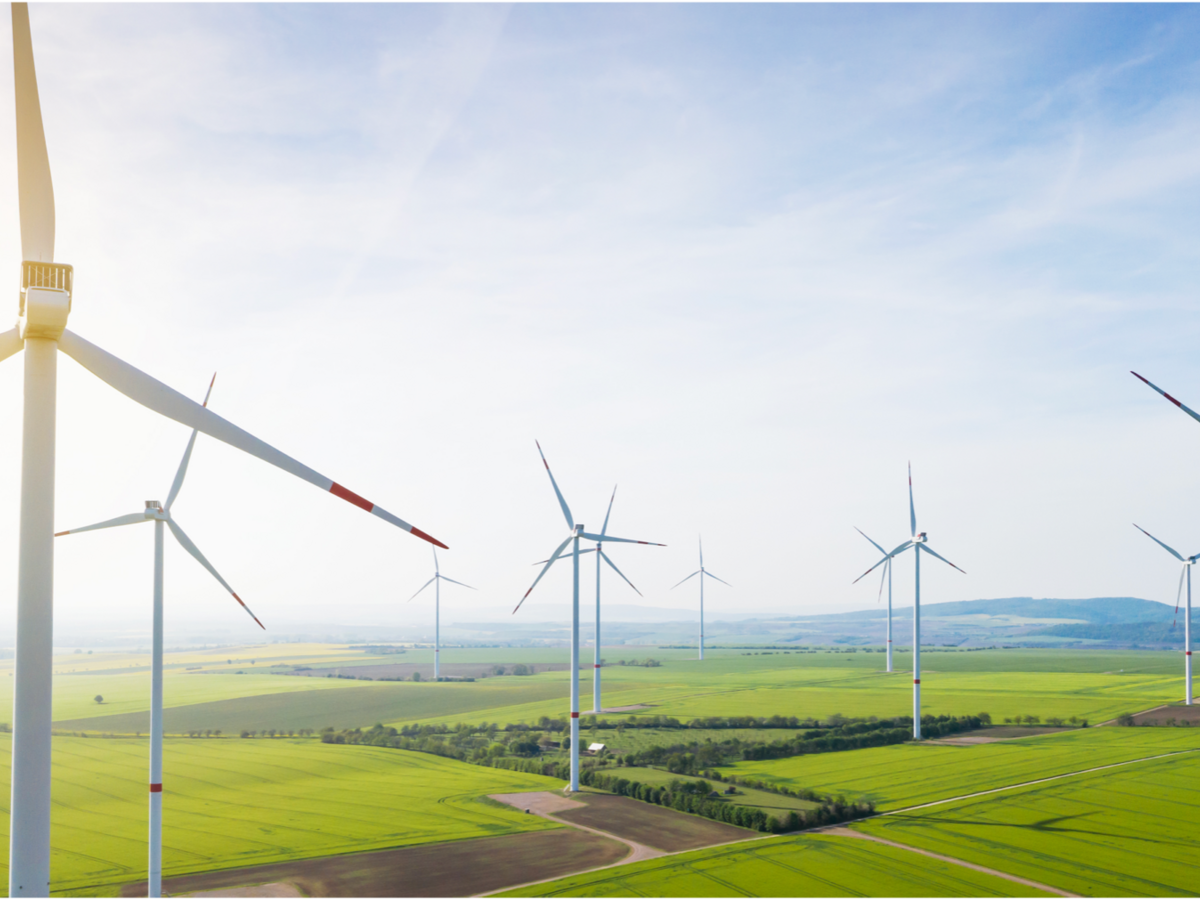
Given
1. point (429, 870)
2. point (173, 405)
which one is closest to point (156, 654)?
point (429, 870)

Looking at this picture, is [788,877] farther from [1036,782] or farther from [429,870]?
[1036,782]

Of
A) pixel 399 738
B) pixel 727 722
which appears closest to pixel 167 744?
pixel 399 738

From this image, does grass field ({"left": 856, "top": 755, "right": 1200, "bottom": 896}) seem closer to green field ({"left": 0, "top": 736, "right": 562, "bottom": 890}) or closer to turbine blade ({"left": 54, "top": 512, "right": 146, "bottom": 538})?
green field ({"left": 0, "top": 736, "right": 562, "bottom": 890})

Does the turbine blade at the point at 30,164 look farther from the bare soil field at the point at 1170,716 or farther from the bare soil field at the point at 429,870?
the bare soil field at the point at 1170,716

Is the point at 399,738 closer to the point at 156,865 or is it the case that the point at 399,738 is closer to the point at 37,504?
the point at 156,865

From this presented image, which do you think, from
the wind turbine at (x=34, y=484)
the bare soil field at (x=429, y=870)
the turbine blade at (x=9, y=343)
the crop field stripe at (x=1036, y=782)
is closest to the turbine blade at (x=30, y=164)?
the wind turbine at (x=34, y=484)

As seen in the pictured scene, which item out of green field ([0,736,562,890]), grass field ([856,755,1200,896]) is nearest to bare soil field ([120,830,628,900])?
green field ([0,736,562,890])
